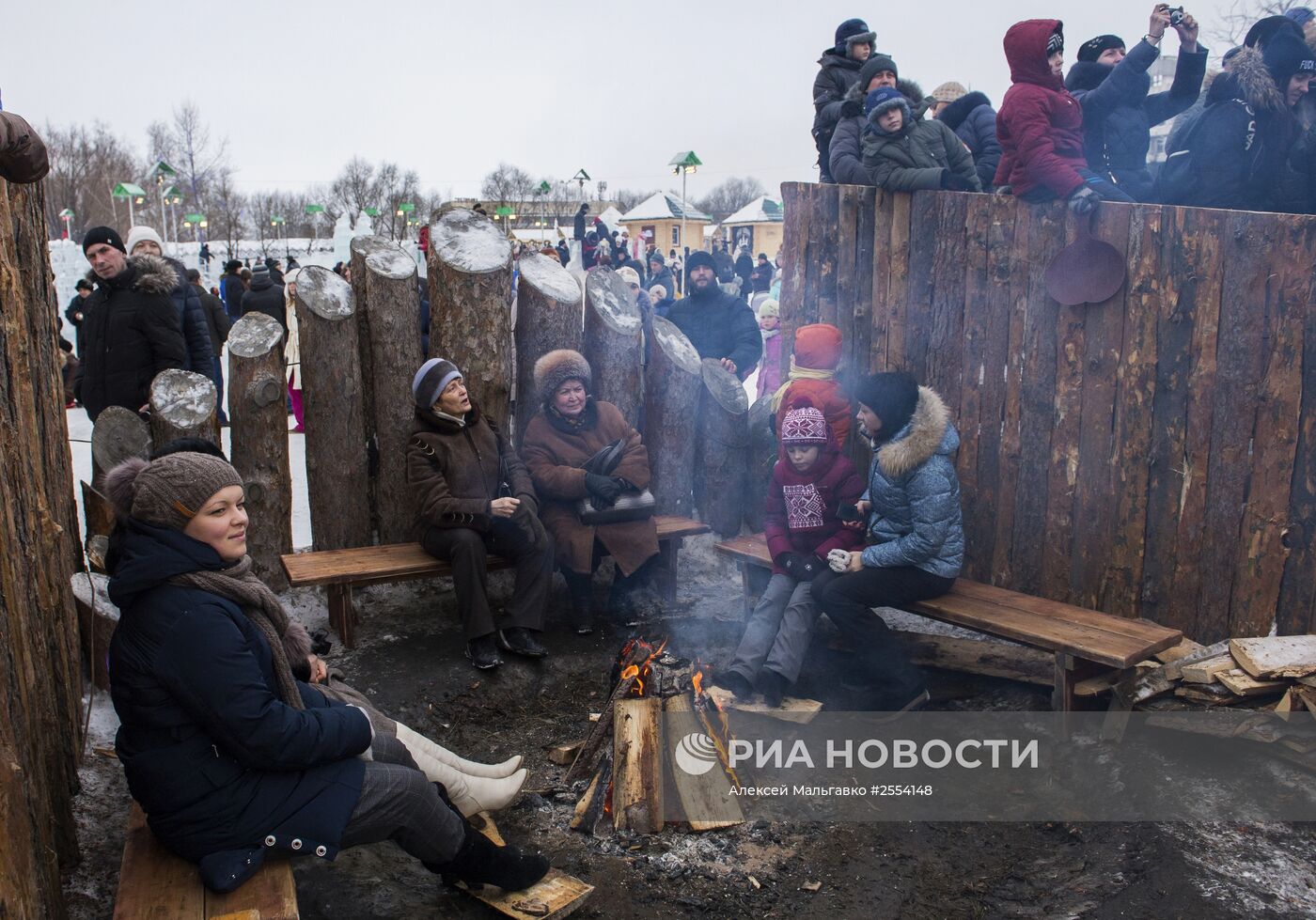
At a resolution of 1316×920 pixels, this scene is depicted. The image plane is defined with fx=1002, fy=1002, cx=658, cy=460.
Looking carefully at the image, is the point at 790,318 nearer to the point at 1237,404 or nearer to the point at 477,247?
the point at 477,247

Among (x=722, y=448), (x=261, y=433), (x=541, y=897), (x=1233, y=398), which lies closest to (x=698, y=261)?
(x=722, y=448)

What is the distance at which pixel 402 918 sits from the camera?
3234 mm

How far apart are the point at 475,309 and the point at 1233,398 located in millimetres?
3865

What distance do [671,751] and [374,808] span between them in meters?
1.37

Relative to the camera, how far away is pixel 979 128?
22.5 feet

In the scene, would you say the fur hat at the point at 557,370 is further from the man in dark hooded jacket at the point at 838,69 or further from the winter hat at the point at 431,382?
the man in dark hooded jacket at the point at 838,69

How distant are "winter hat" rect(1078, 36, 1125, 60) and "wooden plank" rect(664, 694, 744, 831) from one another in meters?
4.54

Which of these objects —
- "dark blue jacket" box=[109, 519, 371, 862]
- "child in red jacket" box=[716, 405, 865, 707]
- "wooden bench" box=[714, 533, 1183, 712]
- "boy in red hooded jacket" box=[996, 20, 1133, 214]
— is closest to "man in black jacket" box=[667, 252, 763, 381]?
"child in red jacket" box=[716, 405, 865, 707]

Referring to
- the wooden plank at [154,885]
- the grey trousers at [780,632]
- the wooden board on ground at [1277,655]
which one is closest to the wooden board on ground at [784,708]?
the grey trousers at [780,632]

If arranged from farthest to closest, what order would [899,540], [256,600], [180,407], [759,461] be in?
[759,461], [180,407], [899,540], [256,600]

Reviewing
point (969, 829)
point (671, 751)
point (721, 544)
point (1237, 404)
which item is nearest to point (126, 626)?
point (671, 751)

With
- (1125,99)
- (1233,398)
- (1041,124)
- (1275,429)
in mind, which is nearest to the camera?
(1275,429)

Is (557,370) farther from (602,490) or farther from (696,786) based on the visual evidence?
(696,786)

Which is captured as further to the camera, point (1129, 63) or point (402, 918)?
point (1129, 63)
